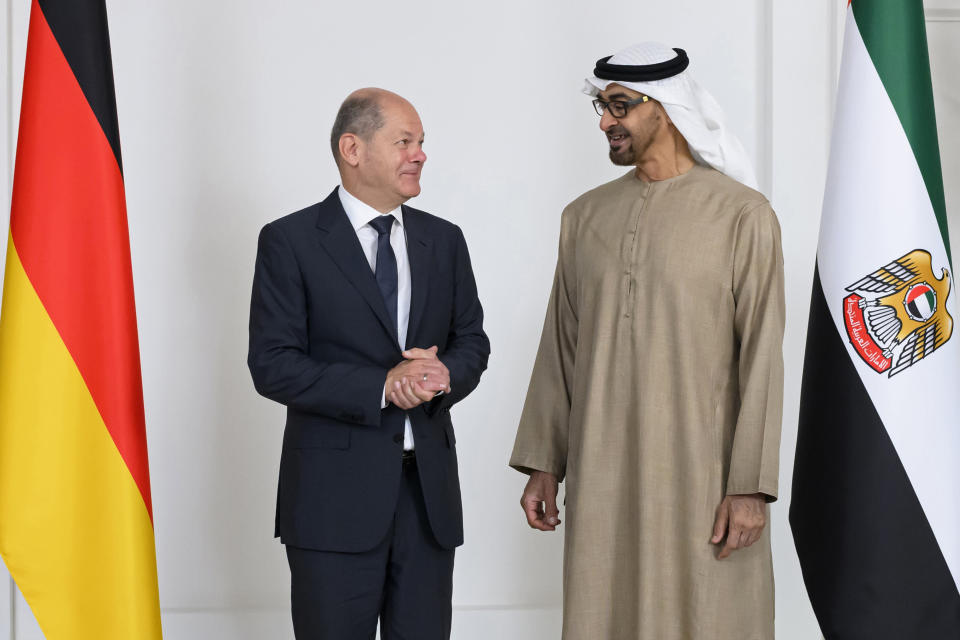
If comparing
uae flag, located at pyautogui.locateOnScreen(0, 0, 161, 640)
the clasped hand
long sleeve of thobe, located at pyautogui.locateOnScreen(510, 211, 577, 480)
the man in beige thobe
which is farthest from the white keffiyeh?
uae flag, located at pyautogui.locateOnScreen(0, 0, 161, 640)

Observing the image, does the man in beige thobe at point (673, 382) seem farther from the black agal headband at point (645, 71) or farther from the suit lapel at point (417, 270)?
the suit lapel at point (417, 270)

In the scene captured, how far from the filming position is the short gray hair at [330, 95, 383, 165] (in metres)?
2.55

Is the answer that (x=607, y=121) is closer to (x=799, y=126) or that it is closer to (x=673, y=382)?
(x=673, y=382)

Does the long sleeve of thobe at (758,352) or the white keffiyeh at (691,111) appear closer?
the long sleeve of thobe at (758,352)

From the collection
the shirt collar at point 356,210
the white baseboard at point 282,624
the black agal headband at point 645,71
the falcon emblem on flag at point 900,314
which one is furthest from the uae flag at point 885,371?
the white baseboard at point 282,624

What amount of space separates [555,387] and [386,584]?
2.11 feet

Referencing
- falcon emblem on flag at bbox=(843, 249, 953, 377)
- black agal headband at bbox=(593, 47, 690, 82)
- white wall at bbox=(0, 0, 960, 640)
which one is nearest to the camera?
falcon emblem on flag at bbox=(843, 249, 953, 377)

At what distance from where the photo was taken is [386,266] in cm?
256

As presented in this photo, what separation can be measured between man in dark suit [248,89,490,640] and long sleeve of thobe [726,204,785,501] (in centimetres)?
63

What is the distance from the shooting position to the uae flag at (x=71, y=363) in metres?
2.50

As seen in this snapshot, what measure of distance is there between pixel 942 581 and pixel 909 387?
0.41m

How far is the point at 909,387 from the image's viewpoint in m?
2.33

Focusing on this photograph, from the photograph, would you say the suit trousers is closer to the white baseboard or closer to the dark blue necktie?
the dark blue necktie

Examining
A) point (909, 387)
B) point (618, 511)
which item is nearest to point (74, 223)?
point (618, 511)
